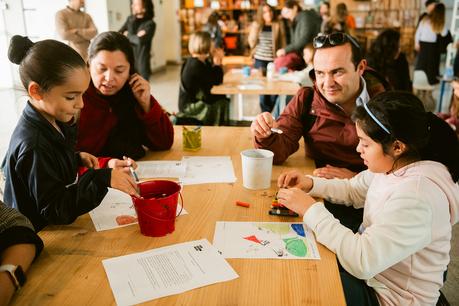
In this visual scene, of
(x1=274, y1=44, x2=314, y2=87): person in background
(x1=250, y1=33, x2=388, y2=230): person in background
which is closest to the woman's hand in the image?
(x1=250, y1=33, x2=388, y2=230): person in background

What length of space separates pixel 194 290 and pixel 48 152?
60 cm

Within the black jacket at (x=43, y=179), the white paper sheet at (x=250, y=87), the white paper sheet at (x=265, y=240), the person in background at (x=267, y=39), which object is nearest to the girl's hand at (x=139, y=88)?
the black jacket at (x=43, y=179)

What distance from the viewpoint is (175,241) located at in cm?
113

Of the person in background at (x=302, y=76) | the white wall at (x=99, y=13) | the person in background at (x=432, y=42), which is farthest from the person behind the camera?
the white wall at (x=99, y=13)

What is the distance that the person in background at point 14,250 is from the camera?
0.91m

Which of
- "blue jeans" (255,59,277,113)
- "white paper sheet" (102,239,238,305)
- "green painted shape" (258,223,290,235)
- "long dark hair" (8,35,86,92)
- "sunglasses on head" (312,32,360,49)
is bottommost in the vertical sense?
"blue jeans" (255,59,277,113)

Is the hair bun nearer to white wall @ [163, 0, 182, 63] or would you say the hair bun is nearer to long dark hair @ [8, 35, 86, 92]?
long dark hair @ [8, 35, 86, 92]

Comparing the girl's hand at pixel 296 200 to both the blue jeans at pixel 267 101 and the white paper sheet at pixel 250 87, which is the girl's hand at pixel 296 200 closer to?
the white paper sheet at pixel 250 87

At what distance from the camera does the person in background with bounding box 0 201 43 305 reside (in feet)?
2.97

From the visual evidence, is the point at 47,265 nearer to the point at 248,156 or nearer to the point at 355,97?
the point at 248,156

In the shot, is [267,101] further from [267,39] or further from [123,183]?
[123,183]

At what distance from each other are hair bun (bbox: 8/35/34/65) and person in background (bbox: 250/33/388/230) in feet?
2.99

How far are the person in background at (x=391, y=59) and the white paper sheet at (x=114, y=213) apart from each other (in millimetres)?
3986

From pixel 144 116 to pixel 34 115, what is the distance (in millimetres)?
758
